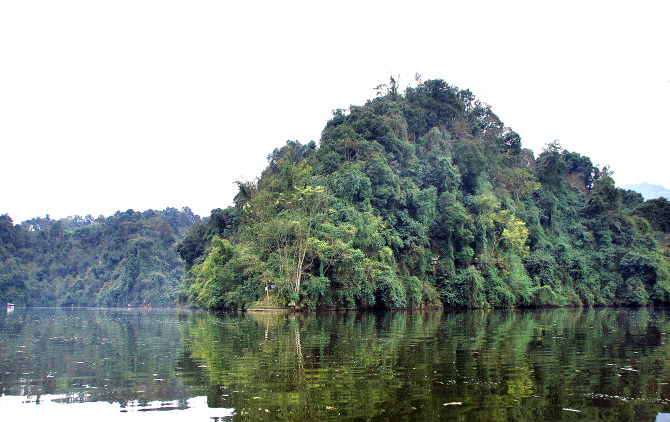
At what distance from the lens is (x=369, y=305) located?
43.8 m

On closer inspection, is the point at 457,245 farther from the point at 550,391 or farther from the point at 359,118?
the point at 550,391

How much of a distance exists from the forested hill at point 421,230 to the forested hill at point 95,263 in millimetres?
32803

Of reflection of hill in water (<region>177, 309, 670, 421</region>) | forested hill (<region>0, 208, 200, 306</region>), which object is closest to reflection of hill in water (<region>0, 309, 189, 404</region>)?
reflection of hill in water (<region>177, 309, 670, 421</region>)

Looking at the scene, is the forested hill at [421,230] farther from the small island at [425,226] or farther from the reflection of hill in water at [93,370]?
the reflection of hill in water at [93,370]

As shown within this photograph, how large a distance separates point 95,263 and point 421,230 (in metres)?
76.3

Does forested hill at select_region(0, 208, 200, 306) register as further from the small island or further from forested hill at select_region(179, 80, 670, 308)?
forested hill at select_region(179, 80, 670, 308)

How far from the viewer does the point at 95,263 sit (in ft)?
332

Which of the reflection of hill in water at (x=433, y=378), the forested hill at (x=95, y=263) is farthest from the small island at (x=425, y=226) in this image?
the forested hill at (x=95, y=263)

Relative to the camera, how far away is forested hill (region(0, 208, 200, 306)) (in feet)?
300

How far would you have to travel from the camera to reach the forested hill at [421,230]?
41.6 meters

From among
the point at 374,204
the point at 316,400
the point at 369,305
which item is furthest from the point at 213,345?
the point at 374,204

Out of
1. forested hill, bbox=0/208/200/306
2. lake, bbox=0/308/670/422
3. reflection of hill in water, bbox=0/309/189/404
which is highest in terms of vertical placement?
forested hill, bbox=0/208/200/306

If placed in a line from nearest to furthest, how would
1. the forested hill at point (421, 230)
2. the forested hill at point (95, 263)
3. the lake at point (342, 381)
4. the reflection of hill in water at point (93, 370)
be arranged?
the lake at point (342, 381)
the reflection of hill in water at point (93, 370)
the forested hill at point (421, 230)
the forested hill at point (95, 263)

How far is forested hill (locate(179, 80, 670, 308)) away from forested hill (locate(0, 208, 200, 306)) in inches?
1291
